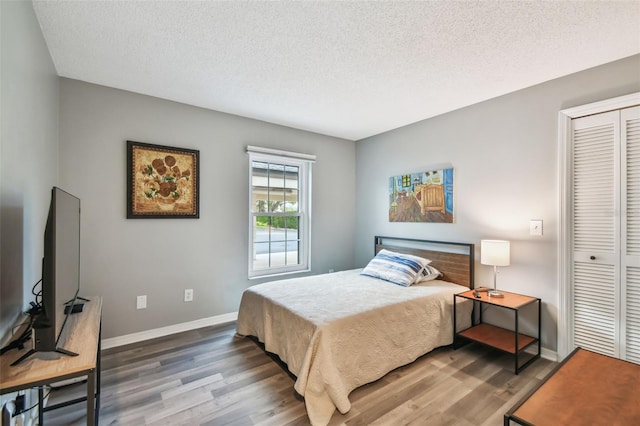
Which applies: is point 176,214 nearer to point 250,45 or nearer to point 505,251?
point 250,45

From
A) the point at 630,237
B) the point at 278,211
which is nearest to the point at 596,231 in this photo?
the point at 630,237

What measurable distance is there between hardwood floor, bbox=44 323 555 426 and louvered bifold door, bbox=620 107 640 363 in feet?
1.94

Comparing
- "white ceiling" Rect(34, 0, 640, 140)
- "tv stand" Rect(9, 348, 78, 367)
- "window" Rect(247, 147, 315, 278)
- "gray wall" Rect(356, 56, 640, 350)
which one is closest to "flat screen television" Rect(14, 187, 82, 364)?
"tv stand" Rect(9, 348, 78, 367)

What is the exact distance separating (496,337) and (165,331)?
317 cm

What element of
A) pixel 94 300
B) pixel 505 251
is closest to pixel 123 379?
pixel 94 300

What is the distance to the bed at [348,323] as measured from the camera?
188 cm

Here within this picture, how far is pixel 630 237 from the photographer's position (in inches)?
85.0

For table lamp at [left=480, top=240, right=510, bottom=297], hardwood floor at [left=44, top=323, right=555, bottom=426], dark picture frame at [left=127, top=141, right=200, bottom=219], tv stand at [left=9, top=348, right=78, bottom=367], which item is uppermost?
dark picture frame at [left=127, top=141, right=200, bottom=219]

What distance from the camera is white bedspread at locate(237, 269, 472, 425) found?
187cm

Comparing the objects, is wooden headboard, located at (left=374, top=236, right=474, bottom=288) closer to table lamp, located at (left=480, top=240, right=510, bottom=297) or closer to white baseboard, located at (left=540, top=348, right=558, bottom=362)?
table lamp, located at (left=480, top=240, right=510, bottom=297)

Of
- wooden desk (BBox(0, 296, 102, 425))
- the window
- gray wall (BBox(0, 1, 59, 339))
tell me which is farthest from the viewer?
the window

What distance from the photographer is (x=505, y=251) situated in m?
2.57

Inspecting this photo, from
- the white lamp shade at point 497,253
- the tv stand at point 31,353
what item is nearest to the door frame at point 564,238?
the white lamp shade at point 497,253

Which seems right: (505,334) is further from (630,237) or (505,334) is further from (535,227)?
(630,237)
